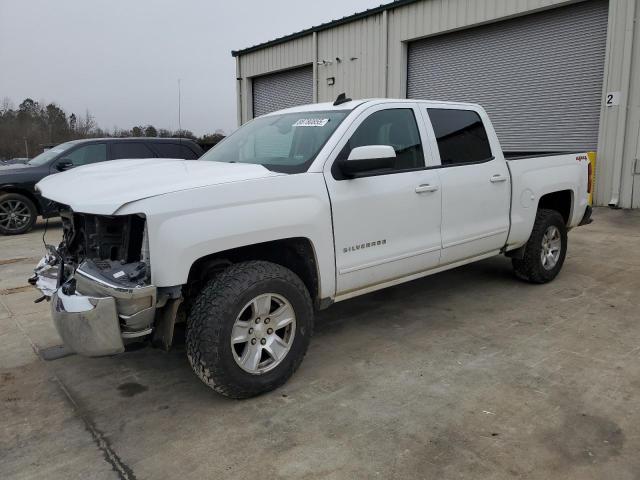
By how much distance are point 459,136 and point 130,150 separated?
7.77 m

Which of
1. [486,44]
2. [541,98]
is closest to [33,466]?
[541,98]

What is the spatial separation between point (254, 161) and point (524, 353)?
2.47 meters

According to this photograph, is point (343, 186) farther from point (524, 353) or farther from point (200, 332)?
point (524, 353)

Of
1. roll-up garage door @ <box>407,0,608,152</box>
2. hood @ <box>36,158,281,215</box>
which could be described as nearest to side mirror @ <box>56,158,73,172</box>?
hood @ <box>36,158,281,215</box>

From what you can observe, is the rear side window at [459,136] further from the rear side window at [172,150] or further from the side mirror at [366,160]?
the rear side window at [172,150]

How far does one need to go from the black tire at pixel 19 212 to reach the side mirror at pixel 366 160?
845 cm

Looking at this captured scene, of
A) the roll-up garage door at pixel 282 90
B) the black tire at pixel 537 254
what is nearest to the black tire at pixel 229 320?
the black tire at pixel 537 254

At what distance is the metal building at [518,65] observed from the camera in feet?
35.0

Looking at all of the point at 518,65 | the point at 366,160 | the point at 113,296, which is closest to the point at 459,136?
the point at 366,160

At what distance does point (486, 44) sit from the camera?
1320 cm

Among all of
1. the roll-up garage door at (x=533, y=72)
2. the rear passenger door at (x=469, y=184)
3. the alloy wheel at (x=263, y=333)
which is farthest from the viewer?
the roll-up garage door at (x=533, y=72)

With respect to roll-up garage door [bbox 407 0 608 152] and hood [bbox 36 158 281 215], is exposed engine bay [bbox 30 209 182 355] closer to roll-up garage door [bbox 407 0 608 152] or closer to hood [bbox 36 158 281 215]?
hood [bbox 36 158 281 215]

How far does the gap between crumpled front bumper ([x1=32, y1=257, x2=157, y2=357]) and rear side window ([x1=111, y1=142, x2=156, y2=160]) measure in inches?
321

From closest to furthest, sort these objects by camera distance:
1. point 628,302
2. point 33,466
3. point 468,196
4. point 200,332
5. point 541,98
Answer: point 33,466 < point 200,332 < point 468,196 < point 628,302 < point 541,98
